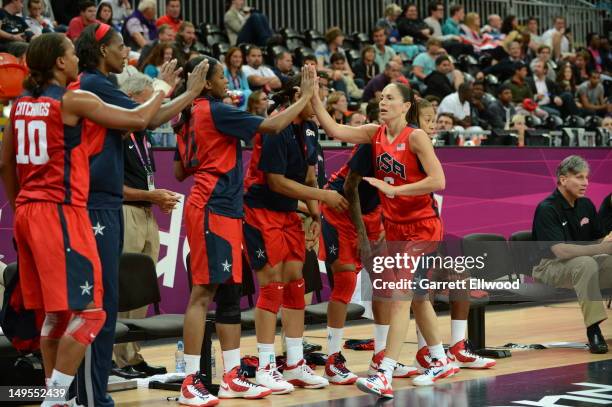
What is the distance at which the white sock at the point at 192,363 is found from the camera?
6402 millimetres

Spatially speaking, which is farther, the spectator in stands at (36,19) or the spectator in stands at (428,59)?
the spectator in stands at (428,59)

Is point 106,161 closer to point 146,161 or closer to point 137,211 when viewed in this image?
point 146,161

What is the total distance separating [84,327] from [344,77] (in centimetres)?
1012

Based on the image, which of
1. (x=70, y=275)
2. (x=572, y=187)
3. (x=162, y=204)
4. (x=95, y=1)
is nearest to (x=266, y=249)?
(x=162, y=204)

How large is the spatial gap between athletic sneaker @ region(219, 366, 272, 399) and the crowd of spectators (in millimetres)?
3001

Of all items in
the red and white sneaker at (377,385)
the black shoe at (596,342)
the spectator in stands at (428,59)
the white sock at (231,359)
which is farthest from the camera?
the spectator in stands at (428,59)

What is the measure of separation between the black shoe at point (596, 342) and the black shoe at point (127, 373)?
11.1ft

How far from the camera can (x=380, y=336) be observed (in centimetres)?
729

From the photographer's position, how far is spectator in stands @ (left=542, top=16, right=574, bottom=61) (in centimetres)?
2088

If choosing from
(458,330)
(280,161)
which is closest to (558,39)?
(458,330)

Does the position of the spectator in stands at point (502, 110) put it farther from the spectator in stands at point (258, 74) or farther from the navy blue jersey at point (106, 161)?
the navy blue jersey at point (106, 161)

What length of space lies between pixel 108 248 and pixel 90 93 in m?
0.78

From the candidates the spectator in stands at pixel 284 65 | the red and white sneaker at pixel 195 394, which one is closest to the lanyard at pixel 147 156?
the red and white sneaker at pixel 195 394

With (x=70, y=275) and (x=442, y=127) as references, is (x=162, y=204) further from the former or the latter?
(x=442, y=127)
